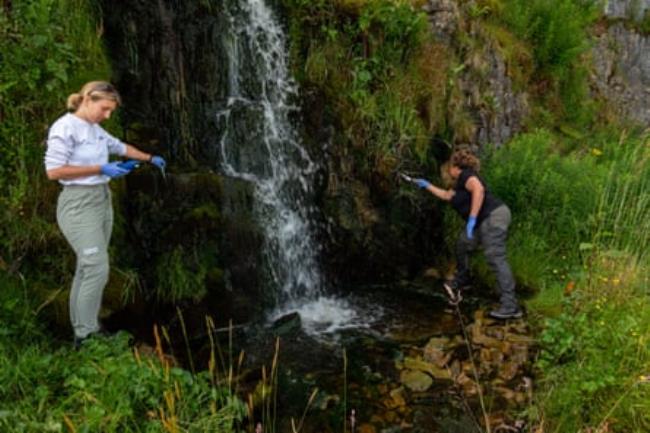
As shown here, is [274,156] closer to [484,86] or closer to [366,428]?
[366,428]

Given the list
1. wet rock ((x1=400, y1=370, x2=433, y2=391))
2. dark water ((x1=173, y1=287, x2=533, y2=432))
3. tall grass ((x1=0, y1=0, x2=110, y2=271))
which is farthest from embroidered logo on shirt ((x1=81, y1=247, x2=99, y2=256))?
wet rock ((x1=400, y1=370, x2=433, y2=391))

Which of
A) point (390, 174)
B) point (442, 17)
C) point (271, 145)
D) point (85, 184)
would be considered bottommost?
point (390, 174)

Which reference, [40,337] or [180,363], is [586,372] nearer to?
[180,363]

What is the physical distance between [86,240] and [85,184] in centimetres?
36

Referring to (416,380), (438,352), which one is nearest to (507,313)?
(438,352)

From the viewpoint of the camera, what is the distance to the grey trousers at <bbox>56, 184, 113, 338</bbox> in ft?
11.5

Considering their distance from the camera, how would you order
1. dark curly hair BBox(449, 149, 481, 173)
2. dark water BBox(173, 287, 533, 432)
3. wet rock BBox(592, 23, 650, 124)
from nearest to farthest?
dark water BBox(173, 287, 533, 432), dark curly hair BBox(449, 149, 481, 173), wet rock BBox(592, 23, 650, 124)

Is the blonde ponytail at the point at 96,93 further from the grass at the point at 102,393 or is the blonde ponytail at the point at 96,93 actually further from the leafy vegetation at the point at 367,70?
the leafy vegetation at the point at 367,70

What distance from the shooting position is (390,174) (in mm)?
6434

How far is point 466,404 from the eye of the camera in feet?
13.5

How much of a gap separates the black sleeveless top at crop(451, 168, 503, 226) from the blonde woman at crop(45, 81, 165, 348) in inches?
127

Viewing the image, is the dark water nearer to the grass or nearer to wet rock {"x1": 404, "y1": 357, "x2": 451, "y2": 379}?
wet rock {"x1": 404, "y1": 357, "x2": 451, "y2": 379}

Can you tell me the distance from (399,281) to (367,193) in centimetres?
115

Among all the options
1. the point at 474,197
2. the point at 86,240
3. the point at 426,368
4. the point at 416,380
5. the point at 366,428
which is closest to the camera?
the point at 86,240
